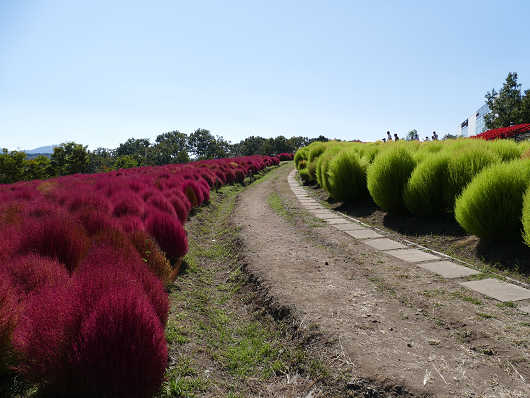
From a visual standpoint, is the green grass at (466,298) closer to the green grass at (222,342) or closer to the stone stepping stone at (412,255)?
the stone stepping stone at (412,255)

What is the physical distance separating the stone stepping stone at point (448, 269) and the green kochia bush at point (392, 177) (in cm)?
276

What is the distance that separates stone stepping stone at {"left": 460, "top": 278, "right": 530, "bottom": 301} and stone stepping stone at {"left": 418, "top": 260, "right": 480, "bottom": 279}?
0.77 feet

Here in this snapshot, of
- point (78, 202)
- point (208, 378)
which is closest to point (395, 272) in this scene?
point (208, 378)

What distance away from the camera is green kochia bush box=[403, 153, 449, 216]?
6051mm

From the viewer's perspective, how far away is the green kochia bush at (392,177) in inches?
273

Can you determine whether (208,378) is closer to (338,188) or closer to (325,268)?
(325,268)

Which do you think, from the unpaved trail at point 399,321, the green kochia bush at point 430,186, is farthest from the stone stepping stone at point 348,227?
the unpaved trail at point 399,321

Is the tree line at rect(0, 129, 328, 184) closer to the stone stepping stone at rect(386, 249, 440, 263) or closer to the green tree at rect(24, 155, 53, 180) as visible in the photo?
the green tree at rect(24, 155, 53, 180)

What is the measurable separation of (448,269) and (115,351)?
156 inches

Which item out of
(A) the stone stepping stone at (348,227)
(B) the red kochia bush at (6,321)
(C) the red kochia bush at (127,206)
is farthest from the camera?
(A) the stone stepping stone at (348,227)

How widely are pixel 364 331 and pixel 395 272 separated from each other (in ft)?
5.12

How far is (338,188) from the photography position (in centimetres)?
908

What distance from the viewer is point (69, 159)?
35938 millimetres

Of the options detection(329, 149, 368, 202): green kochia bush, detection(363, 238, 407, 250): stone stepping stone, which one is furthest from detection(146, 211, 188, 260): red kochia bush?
detection(329, 149, 368, 202): green kochia bush
